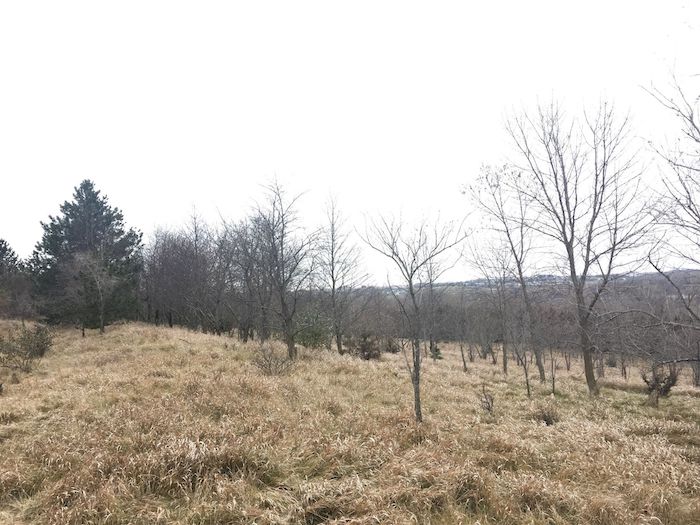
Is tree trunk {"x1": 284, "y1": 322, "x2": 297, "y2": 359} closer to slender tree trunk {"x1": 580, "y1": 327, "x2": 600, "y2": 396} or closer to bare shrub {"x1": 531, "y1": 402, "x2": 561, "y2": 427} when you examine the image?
bare shrub {"x1": 531, "y1": 402, "x2": 561, "y2": 427}

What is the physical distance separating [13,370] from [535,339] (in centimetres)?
1703

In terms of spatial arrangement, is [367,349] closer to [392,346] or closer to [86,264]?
[392,346]

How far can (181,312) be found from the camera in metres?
26.9

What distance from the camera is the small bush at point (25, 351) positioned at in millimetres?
9922

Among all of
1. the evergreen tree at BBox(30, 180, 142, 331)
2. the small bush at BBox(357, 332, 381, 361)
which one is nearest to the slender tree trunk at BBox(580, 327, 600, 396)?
the small bush at BBox(357, 332, 381, 361)

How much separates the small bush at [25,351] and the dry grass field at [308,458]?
101 inches

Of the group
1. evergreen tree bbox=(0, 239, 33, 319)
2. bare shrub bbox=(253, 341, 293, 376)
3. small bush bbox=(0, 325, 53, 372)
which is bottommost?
bare shrub bbox=(253, 341, 293, 376)

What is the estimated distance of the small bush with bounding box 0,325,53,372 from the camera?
992cm

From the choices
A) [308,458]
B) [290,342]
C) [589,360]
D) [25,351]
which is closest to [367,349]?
[290,342]

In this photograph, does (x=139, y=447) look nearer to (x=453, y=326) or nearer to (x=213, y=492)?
(x=213, y=492)

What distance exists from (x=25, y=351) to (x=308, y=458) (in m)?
11.7

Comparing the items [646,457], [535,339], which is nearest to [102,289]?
[535,339]

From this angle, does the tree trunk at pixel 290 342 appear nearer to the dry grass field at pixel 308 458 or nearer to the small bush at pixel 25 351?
the dry grass field at pixel 308 458

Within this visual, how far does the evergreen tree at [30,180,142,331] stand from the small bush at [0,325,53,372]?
7.30 metres
